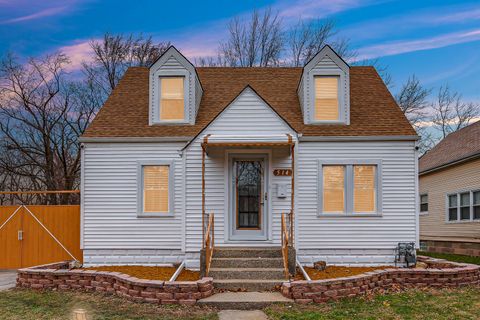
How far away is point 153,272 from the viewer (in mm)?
10664

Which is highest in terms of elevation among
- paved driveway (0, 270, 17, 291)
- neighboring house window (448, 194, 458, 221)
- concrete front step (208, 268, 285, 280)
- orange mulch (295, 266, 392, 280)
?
neighboring house window (448, 194, 458, 221)

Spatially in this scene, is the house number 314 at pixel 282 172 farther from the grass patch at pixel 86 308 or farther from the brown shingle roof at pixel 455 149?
the brown shingle roof at pixel 455 149

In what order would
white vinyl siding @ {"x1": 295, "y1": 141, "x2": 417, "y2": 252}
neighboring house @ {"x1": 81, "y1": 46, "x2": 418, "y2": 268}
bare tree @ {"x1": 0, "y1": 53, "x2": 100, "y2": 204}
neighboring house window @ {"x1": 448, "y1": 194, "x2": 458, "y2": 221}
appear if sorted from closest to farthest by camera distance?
neighboring house @ {"x1": 81, "y1": 46, "x2": 418, "y2": 268}, white vinyl siding @ {"x1": 295, "y1": 141, "x2": 417, "y2": 252}, neighboring house window @ {"x1": 448, "y1": 194, "x2": 458, "y2": 221}, bare tree @ {"x1": 0, "y1": 53, "x2": 100, "y2": 204}

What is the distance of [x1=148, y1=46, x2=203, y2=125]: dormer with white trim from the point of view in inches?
495

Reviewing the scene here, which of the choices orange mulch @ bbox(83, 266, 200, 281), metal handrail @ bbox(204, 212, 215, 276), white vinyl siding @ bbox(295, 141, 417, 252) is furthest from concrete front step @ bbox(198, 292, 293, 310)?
white vinyl siding @ bbox(295, 141, 417, 252)

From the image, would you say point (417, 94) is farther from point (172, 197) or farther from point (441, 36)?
point (172, 197)

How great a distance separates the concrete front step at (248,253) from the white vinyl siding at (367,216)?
1327mm

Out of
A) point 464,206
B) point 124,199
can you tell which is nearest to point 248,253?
point 124,199

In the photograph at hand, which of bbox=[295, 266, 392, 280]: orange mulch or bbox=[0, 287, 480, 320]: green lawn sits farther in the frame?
bbox=[295, 266, 392, 280]: orange mulch

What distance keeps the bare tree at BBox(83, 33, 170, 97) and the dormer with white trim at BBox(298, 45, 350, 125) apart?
1567cm

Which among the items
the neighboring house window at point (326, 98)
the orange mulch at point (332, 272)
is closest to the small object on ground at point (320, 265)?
the orange mulch at point (332, 272)

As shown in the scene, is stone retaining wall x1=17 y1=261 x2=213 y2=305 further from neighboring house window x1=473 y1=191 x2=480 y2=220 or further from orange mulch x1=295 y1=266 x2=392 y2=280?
neighboring house window x1=473 y1=191 x2=480 y2=220

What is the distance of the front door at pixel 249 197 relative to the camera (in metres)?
11.5

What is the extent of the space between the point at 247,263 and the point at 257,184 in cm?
240
